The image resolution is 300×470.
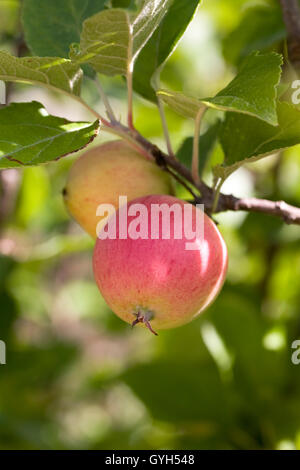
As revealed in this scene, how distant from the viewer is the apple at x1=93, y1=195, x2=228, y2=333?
0.77 metres

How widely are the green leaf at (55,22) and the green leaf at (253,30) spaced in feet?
1.44

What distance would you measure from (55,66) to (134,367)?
0.80m

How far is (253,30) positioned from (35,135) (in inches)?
30.4

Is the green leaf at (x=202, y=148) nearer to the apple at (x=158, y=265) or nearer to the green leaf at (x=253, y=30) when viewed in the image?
the green leaf at (x=253, y=30)

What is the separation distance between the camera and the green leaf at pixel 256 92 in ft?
2.29

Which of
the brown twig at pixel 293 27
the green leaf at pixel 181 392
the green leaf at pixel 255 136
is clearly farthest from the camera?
the green leaf at pixel 181 392

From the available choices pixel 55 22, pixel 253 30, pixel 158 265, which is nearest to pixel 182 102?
pixel 158 265

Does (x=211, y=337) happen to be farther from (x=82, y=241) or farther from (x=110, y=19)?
(x=110, y=19)

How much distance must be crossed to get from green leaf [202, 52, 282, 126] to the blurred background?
55cm

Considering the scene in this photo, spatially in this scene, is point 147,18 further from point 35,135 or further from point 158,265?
point 158,265

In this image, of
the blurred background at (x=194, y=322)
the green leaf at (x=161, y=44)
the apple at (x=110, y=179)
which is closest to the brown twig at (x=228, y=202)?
the apple at (x=110, y=179)

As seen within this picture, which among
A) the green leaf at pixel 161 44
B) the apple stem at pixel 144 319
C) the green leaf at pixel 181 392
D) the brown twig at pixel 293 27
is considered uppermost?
the brown twig at pixel 293 27

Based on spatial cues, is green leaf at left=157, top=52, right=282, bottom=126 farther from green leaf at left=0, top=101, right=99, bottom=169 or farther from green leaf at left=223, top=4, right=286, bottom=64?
green leaf at left=223, top=4, right=286, bottom=64

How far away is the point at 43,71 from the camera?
0.83 m
